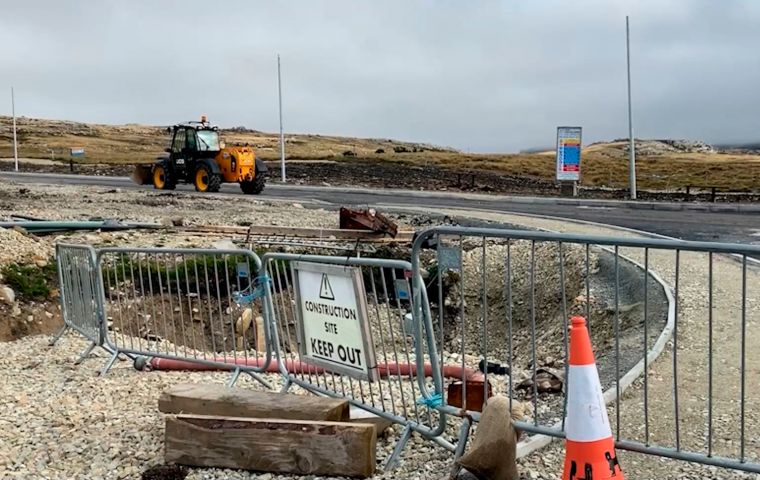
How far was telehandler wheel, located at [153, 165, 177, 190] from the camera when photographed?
27.8 m

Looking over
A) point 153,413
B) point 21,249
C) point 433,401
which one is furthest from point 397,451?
point 21,249

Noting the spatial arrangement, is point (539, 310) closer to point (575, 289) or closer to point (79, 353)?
point (575, 289)

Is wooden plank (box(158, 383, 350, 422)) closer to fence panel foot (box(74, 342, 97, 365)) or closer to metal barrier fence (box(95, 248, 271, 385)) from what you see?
metal barrier fence (box(95, 248, 271, 385))

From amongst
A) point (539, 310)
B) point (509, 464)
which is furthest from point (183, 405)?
point (539, 310)

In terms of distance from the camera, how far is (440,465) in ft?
15.7

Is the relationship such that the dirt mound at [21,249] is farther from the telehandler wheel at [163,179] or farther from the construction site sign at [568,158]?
the construction site sign at [568,158]

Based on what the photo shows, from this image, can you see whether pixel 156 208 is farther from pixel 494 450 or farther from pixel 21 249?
pixel 494 450

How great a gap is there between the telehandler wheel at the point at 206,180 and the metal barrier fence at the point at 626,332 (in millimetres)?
12966

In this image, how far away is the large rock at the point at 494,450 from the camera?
428cm

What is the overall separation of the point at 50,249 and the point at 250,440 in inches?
371

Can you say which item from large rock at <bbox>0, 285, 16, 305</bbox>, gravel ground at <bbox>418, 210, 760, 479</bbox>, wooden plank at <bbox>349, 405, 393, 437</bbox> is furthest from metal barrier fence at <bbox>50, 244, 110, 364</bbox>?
gravel ground at <bbox>418, 210, 760, 479</bbox>

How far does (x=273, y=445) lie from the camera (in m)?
4.74

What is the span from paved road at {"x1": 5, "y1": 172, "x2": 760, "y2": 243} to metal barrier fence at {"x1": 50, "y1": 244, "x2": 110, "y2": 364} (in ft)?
38.9

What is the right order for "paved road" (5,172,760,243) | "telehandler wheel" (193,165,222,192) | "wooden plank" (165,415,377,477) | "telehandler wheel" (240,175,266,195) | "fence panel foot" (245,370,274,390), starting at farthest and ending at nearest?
→ "telehandler wheel" (240,175,266,195) < "telehandler wheel" (193,165,222,192) < "paved road" (5,172,760,243) < "fence panel foot" (245,370,274,390) < "wooden plank" (165,415,377,477)
